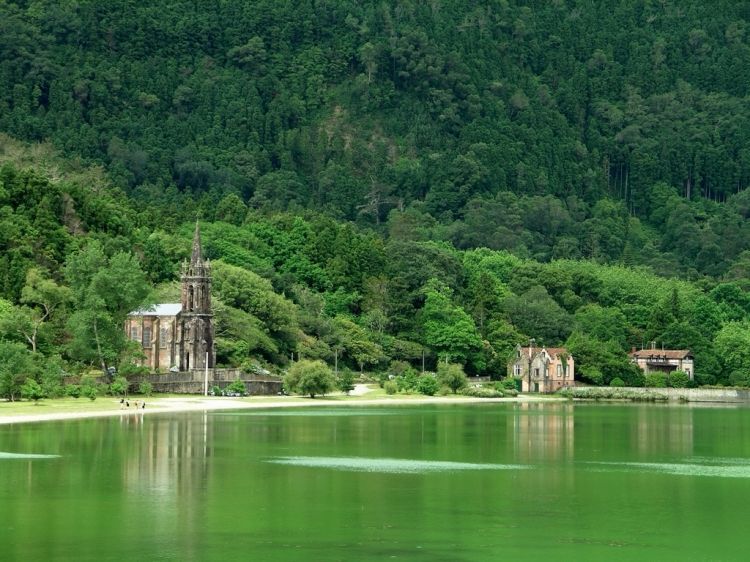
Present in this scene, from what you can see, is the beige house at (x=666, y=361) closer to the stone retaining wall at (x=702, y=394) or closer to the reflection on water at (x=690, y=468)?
the stone retaining wall at (x=702, y=394)

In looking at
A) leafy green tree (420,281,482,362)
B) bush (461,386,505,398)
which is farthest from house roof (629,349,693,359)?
bush (461,386,505,398)

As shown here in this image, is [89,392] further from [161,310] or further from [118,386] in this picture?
Result: [161,310]

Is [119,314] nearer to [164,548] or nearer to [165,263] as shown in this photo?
[165,263]

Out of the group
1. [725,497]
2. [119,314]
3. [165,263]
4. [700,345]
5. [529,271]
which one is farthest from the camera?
[529,271]

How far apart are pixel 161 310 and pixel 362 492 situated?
67845 mm

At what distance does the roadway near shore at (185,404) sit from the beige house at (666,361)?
66.8 ft

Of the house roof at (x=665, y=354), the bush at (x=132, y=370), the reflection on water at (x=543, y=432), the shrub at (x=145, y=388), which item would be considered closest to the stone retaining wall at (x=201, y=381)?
the bush at (x=132, y=370)

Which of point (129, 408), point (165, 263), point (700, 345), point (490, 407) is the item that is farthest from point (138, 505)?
point (700, 345)

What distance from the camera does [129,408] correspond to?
9169cm

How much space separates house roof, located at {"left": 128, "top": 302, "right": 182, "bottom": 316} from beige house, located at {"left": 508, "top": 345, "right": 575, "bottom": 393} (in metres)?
37.6

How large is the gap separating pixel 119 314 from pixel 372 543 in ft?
212

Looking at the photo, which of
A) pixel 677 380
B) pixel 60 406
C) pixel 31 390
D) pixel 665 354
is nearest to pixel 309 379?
pixel 60 406

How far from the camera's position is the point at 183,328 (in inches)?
4537

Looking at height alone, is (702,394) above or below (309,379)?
below
